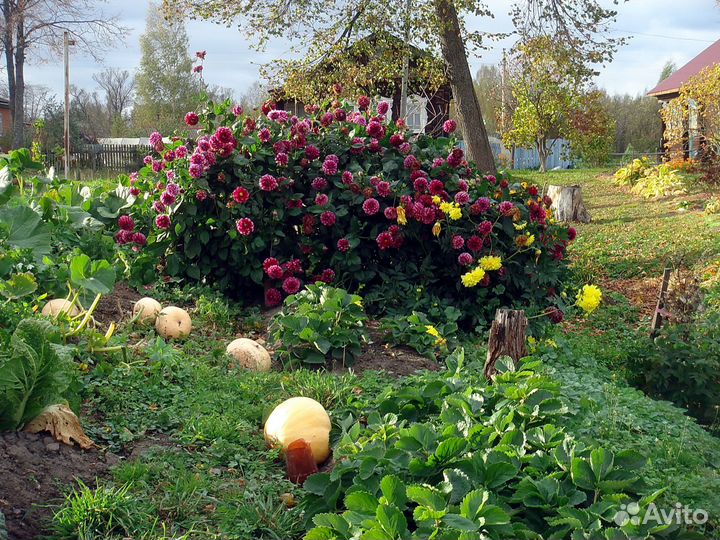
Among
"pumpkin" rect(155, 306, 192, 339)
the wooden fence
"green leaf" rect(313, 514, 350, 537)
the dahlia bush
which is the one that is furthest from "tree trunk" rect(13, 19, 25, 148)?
"green leaf" rect(313, 514, 350, 537)

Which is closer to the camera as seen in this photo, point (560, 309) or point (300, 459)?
point (300, 459)

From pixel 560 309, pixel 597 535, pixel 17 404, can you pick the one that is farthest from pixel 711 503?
pixel 560 309

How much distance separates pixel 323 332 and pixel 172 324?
0.95 m

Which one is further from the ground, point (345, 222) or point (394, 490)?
point (345, 222)

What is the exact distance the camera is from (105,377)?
360cm

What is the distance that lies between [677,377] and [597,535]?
281 cm

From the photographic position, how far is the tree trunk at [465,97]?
34.5ft

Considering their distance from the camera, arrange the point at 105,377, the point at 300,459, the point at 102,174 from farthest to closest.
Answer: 1. the point at 102,174
2. the point at 105,377
3. the point at 300,459

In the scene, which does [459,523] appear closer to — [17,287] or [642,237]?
[17,287]

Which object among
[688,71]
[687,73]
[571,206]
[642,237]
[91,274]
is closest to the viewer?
[91,274]

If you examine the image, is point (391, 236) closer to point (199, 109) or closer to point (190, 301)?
point (190, 301)

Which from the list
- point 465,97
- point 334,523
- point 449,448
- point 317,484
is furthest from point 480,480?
point 465,97

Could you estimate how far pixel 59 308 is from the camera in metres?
3.98

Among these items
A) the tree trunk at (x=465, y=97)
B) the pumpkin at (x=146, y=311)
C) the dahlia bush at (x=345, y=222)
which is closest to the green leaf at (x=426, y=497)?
the pumpkin at (x=146, y=311)
